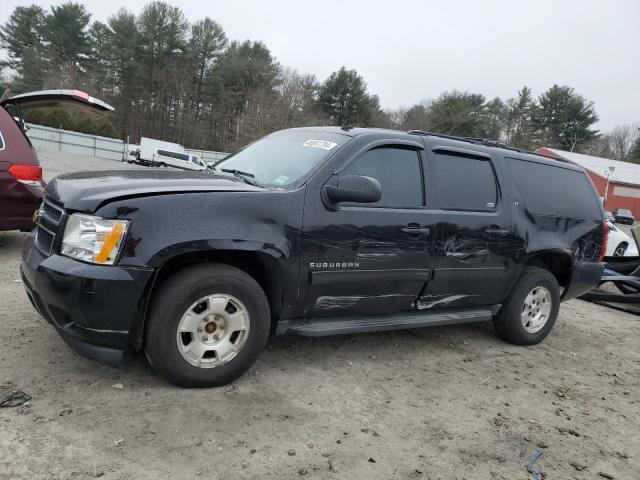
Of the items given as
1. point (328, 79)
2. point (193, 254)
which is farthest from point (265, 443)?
point (328, 79)

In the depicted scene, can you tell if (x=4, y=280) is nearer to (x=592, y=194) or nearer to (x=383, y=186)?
(x=383, y=186)

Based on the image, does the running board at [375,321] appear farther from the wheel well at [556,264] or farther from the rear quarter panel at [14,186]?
the rear quarter panel at [14,186]

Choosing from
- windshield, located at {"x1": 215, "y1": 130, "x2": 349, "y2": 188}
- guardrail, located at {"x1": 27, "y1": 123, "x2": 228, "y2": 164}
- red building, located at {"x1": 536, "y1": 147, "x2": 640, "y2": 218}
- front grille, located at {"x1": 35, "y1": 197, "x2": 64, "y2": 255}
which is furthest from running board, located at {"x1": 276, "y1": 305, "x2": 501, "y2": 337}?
red building, located at {"x1": 536, "y1": 147, "x2": 640, "y2": 218}

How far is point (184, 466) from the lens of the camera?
248 cm

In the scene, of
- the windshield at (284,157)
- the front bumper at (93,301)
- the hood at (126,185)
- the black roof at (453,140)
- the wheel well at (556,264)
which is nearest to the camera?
the front bumper at (93,301)

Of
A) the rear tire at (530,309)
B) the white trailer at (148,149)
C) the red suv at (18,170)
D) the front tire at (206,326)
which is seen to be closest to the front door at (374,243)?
the front tire at (206,326)

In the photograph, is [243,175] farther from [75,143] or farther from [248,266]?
[75,143]

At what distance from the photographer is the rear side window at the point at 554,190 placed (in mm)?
4863

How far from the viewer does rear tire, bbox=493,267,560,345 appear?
4875 mm

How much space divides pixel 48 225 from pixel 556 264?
15.7 feet

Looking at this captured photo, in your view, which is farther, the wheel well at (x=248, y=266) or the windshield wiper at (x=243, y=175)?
the windshield wiper at (x=243, y=175)

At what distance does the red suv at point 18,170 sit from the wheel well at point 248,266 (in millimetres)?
3377

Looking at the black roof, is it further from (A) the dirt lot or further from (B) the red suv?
(B) the red suv

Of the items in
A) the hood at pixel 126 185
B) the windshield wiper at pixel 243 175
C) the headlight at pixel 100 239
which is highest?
the windshield wiper at pixel 243 175
